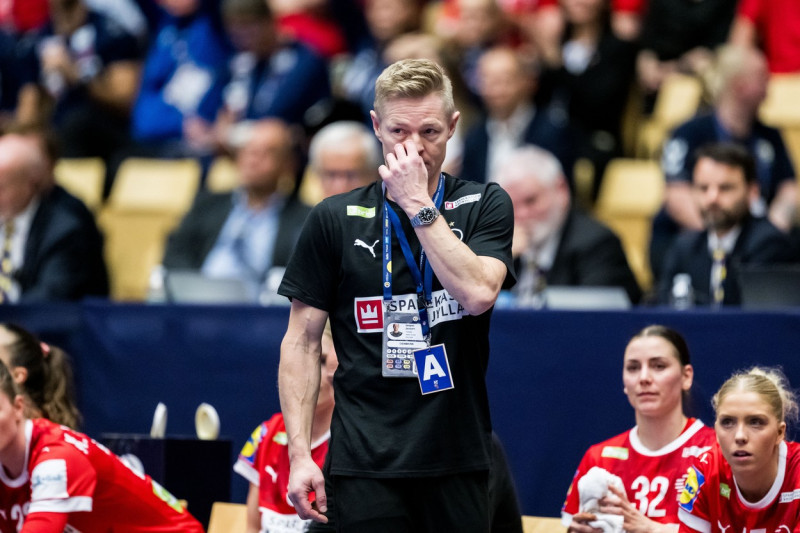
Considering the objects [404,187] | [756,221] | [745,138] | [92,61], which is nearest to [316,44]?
[92,61]

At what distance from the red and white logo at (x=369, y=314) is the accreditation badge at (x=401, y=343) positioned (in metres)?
0.02

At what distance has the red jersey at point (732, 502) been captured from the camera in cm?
398

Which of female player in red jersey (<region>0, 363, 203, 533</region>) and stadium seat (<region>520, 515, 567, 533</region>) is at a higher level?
female player in red jersey (<region>0, 363, 203, 533</region>)

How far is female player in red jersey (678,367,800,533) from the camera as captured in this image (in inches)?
155

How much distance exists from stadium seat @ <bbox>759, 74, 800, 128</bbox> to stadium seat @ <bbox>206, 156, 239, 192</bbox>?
380cm

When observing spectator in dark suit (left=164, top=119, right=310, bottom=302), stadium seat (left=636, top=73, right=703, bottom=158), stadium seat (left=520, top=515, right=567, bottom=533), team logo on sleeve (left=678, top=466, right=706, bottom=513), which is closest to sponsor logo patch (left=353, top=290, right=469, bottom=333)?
team logo on sleeve (left=678, top=466, right=706, bottom=513)

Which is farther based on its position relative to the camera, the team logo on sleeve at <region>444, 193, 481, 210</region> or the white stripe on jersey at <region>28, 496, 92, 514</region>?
the white stripe on jersey at <region>28, 496, 92, 514</region>

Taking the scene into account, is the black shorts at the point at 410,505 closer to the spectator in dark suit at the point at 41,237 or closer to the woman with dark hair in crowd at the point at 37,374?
the woman with dark hair in crowd at the point at 37,374

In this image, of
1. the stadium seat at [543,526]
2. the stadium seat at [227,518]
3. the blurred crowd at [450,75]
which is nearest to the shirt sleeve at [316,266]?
the stadium seat at [543,526]

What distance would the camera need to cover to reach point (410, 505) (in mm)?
3117

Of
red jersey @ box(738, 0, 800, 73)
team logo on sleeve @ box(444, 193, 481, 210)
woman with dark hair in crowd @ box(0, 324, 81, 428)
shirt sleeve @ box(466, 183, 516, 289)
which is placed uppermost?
red jersey @ box(738, 0, 800, 73)

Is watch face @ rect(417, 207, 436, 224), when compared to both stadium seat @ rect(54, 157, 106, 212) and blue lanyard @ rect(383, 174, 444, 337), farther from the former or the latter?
stadium seat @ rect(54, 157, 106, 212)

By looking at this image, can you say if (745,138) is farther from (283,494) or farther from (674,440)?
(283,494)

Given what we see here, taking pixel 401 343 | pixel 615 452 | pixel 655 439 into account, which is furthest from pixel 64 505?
pixel 655 439
